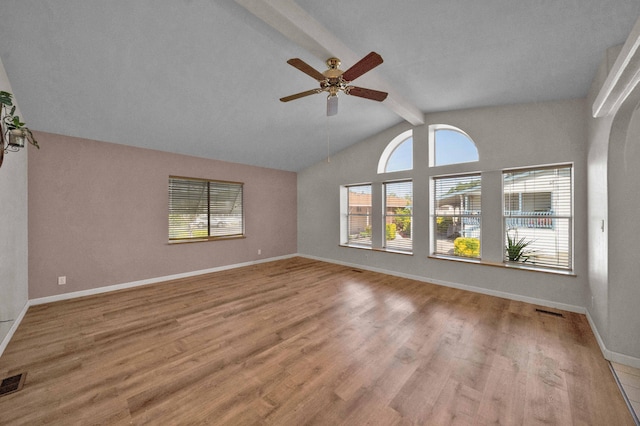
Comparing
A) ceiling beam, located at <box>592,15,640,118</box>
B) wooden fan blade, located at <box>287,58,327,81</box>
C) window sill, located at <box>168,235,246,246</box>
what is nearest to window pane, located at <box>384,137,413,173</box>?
ceiling beam, located at <box>592,15,640,118</box>

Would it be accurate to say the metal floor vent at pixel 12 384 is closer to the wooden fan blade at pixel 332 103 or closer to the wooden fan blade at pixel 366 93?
the wooden fan blade at pixel 332 103

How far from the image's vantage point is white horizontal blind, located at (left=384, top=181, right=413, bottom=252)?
5.23 m

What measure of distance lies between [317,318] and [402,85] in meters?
3.50

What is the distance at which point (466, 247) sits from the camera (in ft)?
14.7

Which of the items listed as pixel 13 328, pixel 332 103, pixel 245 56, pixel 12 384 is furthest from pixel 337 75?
pixel 13 328

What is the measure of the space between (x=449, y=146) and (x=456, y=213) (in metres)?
1.28

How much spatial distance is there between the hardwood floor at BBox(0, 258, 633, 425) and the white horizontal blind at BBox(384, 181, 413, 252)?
172 centimetres

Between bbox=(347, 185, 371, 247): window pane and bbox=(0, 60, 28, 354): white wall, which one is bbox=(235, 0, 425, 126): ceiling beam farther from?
bbox=(347, 185, 371, 247): window pane

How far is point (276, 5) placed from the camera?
2.10 m

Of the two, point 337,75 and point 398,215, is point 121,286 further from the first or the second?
point 398,215

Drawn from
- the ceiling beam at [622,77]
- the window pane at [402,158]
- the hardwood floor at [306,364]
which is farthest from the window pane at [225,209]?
the ceiling beam at [622,77]

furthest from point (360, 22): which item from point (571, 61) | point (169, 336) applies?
point (169, 336)

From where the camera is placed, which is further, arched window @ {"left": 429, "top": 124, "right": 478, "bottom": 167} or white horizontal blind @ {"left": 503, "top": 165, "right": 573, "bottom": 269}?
arched window @ {"left": 429, "top": 124, "right": 478, "bottom": 167}

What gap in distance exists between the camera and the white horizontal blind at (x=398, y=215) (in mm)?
5227
